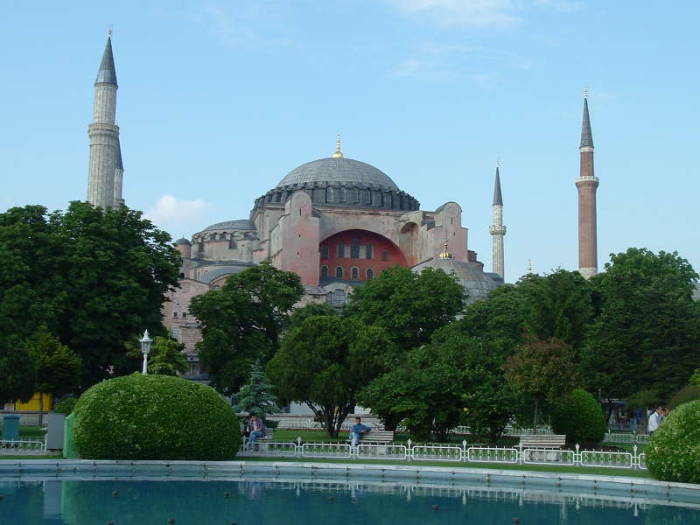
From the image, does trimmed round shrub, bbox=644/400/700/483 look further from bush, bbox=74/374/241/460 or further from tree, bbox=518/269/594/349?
tree, bbox=518/269/594/349

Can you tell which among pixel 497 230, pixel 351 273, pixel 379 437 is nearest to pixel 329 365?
pixel 379 437

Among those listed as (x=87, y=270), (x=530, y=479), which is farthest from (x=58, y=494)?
(x=87, y=270)

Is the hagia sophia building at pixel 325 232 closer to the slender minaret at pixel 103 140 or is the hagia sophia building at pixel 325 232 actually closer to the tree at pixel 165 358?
the slender minaret at pixel 103 140

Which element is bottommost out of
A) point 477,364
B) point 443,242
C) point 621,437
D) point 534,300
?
point 621,437

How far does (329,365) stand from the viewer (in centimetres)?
2658

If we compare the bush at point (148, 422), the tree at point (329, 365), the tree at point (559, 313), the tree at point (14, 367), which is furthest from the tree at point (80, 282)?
the tree at point (559, 313)

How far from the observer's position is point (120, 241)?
31438 millimetres

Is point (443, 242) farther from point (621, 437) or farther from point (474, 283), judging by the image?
point (621, 437)

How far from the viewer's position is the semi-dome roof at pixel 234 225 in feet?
214

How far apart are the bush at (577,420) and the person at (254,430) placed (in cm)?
702

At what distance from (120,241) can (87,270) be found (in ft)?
7.41

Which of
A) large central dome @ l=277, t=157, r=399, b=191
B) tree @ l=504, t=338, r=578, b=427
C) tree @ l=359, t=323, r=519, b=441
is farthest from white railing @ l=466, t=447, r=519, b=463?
large central dome @ l=277, t=157, r=399, b=191

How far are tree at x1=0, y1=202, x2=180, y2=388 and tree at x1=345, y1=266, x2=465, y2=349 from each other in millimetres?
10347

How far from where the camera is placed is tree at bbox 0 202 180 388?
2811 cm
